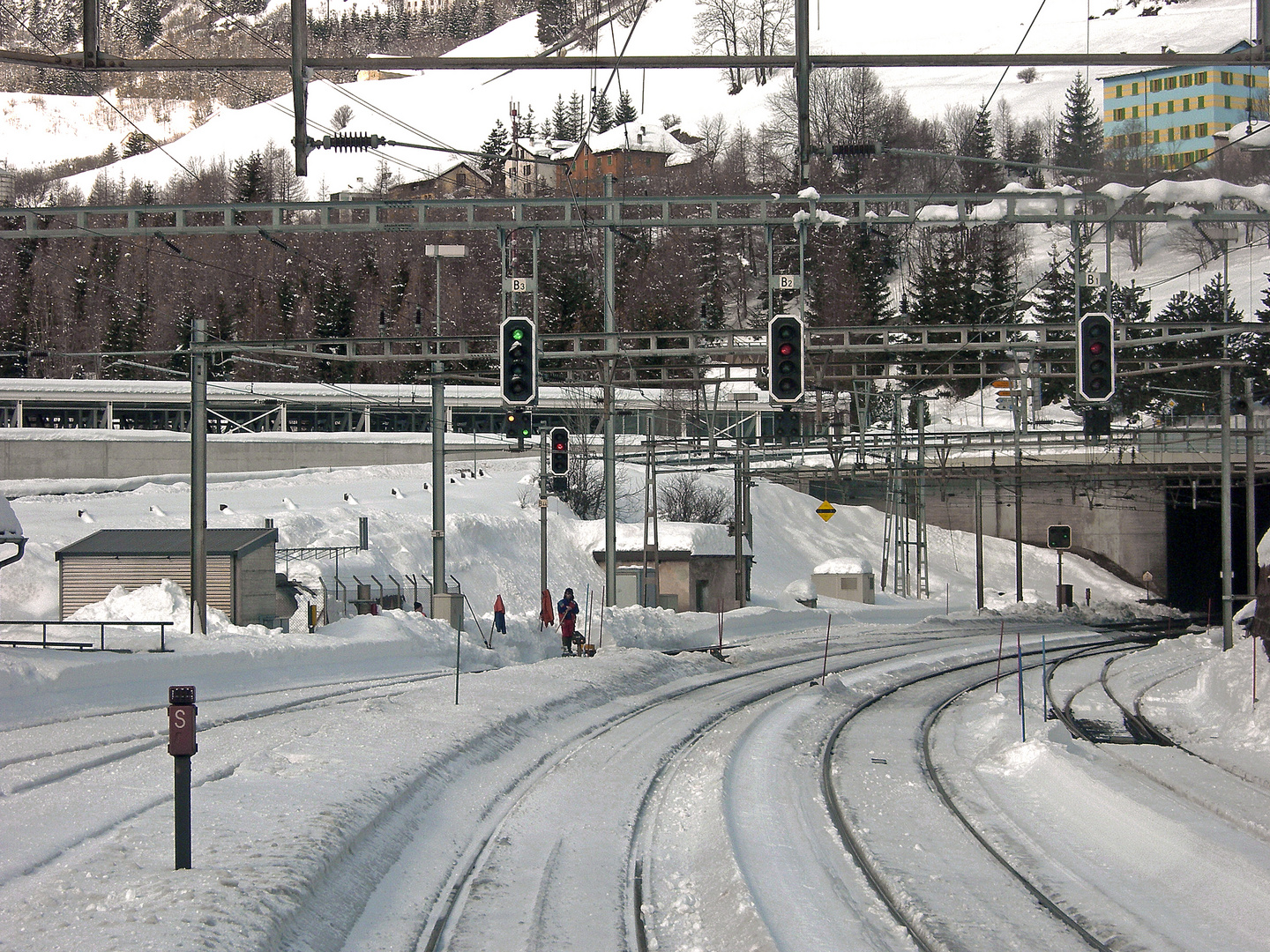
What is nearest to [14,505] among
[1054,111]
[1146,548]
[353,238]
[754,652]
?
[754,652]

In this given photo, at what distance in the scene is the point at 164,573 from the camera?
29.4 meters

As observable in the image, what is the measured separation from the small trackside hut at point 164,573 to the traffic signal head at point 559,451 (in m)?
7.83

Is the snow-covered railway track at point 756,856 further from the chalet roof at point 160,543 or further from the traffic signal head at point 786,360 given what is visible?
the chalet roof at point 160,543

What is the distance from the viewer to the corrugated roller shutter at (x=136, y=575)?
96.0 feet

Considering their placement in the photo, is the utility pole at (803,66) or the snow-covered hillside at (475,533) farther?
the snow-covered hillside at (475,533)

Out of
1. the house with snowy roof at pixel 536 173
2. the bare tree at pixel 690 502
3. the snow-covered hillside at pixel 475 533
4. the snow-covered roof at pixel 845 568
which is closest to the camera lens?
the snow-covered hillside at pixel 475 533

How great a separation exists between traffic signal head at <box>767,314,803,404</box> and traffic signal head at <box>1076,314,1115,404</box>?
15.2ft

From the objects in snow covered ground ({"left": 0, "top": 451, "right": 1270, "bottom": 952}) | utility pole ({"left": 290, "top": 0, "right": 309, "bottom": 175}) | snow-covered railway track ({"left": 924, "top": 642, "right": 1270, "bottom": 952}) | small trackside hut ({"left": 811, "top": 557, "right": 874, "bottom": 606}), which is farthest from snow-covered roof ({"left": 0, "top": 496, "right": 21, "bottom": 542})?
small trackside hut ({"left": 811, "top": 557, "right": 874, "bottom": 606})

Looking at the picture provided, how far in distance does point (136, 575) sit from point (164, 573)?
70 centimetres

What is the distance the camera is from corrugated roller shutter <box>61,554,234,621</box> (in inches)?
1152

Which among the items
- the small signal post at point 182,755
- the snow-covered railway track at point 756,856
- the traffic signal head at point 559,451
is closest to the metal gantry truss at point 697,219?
the snow-covered railway track at point 756,856

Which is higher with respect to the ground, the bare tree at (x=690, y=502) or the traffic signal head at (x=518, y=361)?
the traffic signal head at (x=518, y=361)

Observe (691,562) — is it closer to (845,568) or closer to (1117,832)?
(845,568)

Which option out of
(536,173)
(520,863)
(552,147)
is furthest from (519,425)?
(552,147)
